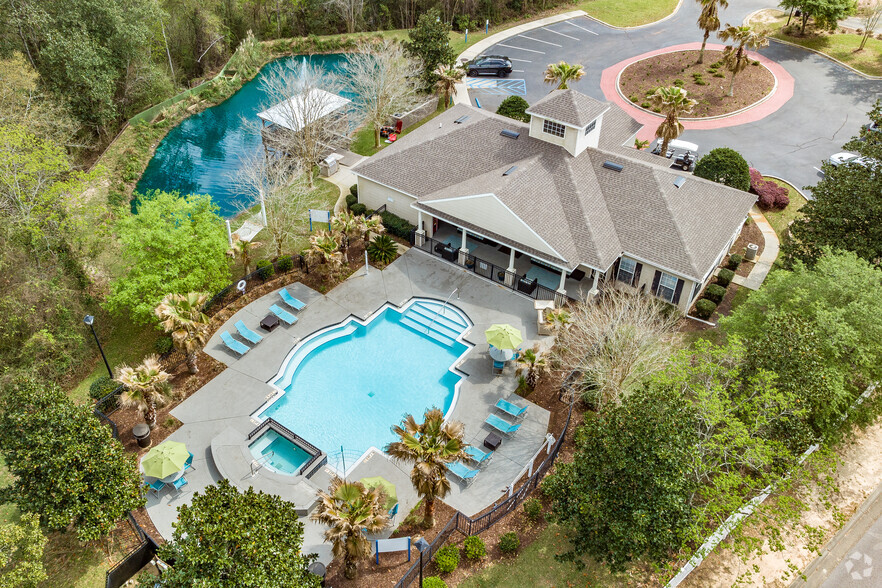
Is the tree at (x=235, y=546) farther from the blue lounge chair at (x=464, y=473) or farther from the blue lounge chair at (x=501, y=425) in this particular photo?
the blue lounge chair at (x=501, y=425)

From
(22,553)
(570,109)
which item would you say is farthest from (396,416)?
(570,109)

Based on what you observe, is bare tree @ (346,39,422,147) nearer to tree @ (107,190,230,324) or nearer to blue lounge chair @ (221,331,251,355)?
tree @ (107,190,230,324)

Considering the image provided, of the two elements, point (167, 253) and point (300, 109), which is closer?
point (167, 253)

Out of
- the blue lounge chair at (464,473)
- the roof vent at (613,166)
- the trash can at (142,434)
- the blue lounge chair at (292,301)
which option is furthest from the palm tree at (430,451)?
the roof vent at (613,166)

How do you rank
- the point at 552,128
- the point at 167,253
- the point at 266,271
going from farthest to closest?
the point at 552,128
the point at 266,271
the point at 167,253

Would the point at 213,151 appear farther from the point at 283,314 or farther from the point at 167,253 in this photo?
the point at 283,314

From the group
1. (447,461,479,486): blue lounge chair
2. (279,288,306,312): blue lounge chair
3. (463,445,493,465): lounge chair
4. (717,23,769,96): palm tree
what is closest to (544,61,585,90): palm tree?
(717,23,769,96): palm tree
